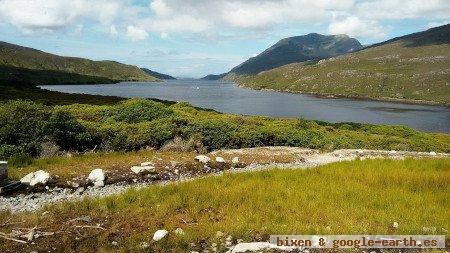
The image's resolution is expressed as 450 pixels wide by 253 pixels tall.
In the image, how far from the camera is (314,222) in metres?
12.7

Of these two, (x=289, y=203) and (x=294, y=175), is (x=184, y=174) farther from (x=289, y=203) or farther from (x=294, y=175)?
(x=289, y=203)

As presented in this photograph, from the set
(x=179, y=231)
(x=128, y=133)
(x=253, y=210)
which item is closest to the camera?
(x=179, y=231)

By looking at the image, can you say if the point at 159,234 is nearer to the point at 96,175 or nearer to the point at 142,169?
the point at 96,175

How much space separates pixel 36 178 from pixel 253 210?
11727 mm

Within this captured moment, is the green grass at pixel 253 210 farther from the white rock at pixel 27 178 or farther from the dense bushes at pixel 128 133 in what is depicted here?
the dense bushes at pixel 128 133

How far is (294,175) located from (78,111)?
134 feet

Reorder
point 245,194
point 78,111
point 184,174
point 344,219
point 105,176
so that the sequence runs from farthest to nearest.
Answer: point 78,111
point 184,174
point 105,176
point 245,194
point 344,219

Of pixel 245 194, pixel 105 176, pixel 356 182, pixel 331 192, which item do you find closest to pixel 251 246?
pixel 245 194

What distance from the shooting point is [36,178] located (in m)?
19.8

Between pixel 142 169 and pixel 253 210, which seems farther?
pixel 142 169

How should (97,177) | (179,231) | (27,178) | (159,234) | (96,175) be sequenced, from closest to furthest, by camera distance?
(159,234) < (179,231) < (27,178) < (97,177) < (96,175)

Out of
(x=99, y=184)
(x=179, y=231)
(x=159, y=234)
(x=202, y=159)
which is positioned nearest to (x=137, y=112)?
(x=202, y=159)

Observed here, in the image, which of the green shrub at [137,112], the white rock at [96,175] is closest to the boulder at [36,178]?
the white rock at [96,175]

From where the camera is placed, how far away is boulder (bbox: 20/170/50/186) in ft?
63.9
